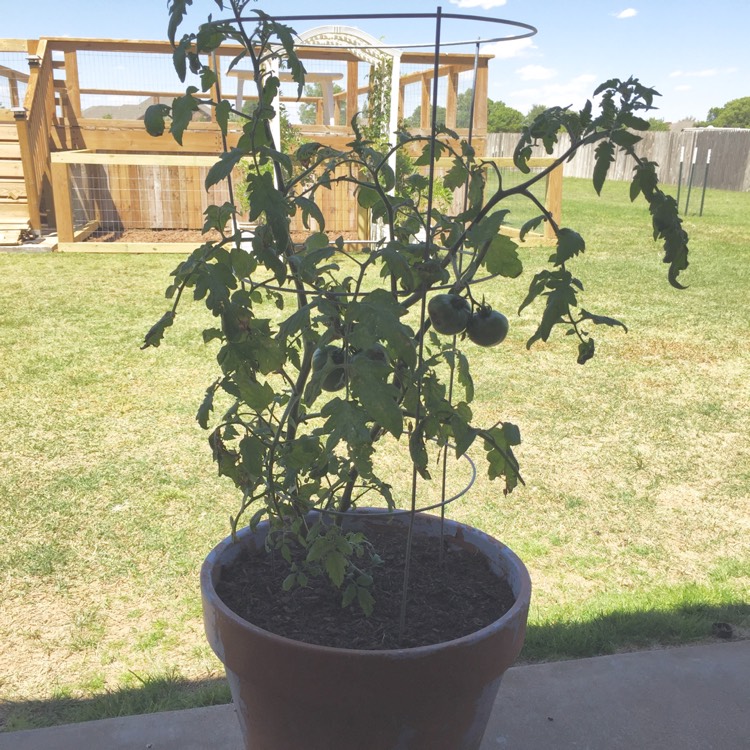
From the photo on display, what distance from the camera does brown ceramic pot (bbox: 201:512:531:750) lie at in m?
1.38

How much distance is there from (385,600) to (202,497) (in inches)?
63.4

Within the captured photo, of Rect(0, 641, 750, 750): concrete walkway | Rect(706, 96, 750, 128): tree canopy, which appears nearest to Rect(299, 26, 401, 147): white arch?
Rect(0, 641, 750, 750): concrete walkway

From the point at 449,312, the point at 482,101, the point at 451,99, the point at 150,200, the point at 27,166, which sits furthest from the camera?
the point at 150,200

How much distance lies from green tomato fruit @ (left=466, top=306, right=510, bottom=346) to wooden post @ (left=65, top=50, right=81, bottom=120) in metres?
10.1

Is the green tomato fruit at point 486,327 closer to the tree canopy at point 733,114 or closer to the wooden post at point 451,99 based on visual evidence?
the wooden post at point 451,99

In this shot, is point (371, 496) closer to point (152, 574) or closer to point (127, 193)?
point (152, 574)

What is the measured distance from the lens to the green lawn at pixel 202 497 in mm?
2283

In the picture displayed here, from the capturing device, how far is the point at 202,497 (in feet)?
10.4

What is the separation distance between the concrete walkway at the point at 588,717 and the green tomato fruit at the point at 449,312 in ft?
3.33

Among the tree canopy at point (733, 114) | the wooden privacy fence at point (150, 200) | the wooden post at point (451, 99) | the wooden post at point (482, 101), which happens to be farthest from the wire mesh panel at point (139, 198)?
the tree canopy at point (733, 114)

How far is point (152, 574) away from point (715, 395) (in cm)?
332

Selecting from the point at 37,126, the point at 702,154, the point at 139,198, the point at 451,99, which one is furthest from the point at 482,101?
the point at 702,154

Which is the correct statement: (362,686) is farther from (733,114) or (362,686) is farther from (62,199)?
(733,114)

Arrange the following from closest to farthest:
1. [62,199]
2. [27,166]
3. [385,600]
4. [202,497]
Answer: [385,600]
[202,497]
[62,199]
[27,166]
